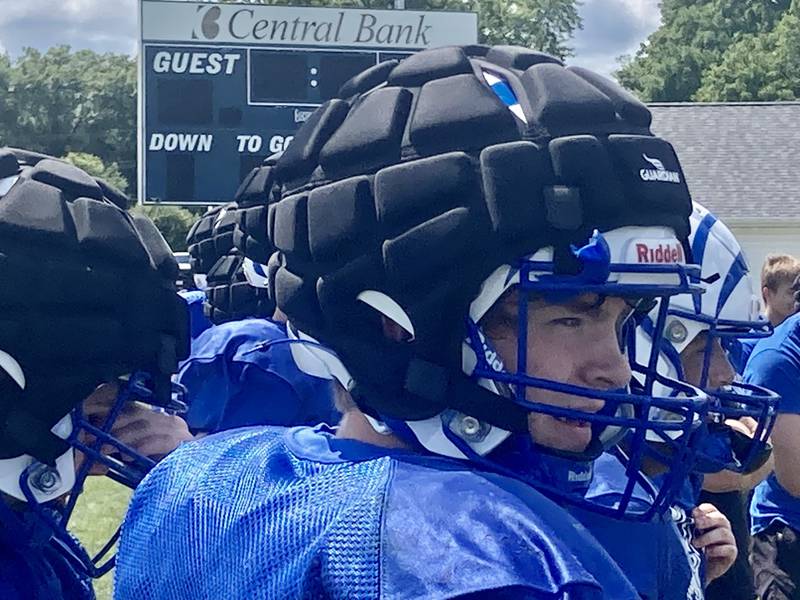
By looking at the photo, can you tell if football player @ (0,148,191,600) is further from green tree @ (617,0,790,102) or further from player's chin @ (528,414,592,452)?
green tree @ (617,0,790,102)

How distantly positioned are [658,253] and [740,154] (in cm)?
2490

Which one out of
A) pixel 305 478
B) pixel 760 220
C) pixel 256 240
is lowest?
pixel 760 220

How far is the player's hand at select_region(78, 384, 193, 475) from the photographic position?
2623 mm

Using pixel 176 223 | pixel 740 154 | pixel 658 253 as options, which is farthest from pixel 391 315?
pixel 176 223

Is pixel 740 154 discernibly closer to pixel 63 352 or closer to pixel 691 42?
pixel 63 352

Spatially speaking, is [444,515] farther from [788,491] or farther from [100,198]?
[788,491]

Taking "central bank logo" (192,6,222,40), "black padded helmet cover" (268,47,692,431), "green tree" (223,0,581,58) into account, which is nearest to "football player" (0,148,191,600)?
"black padded helmet cover" (268,47,692,431)

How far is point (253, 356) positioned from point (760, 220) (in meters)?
21.2

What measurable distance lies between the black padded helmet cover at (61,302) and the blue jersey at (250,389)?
102 cm

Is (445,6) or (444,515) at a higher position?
(444,515)

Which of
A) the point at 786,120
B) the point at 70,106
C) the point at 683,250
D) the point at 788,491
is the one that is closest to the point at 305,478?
the point at 683,250

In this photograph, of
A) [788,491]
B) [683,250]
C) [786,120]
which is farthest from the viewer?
[786,120]

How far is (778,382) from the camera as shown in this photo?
4020mm

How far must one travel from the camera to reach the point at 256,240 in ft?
15.5
